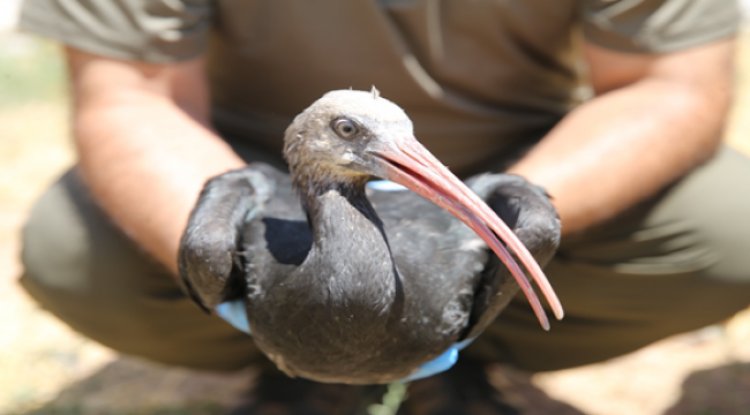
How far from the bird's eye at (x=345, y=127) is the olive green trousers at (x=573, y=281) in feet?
2.97

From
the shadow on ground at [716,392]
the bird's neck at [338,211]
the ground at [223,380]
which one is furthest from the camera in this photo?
the ground at [223,380]

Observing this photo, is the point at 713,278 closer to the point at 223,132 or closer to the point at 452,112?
the point at 452,112

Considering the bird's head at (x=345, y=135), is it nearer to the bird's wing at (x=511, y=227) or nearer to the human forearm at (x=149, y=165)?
the bird's wing at (x=511, y=227)

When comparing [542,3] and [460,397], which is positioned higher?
[542,3]

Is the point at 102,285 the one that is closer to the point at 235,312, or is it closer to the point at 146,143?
the point at 146,143

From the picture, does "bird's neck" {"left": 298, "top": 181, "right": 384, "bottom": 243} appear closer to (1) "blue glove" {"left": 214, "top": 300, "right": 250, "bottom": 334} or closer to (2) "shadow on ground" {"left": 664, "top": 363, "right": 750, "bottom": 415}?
(1) "blue glove" {"left": 214, "top": 300, "right": 250, "bottom": 334}

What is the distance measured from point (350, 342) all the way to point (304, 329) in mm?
89

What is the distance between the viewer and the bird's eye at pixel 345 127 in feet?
6.77

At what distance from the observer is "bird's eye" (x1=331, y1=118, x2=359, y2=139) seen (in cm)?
206

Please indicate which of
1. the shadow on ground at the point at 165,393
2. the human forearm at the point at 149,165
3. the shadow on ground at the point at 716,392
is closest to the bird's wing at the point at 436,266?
the human forearm at the point at 149,165

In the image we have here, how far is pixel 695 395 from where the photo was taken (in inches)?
130

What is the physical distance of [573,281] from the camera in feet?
9.77

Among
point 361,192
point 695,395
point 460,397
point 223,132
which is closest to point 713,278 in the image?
point 695,395

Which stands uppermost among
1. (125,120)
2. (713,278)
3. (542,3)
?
(542,3)
